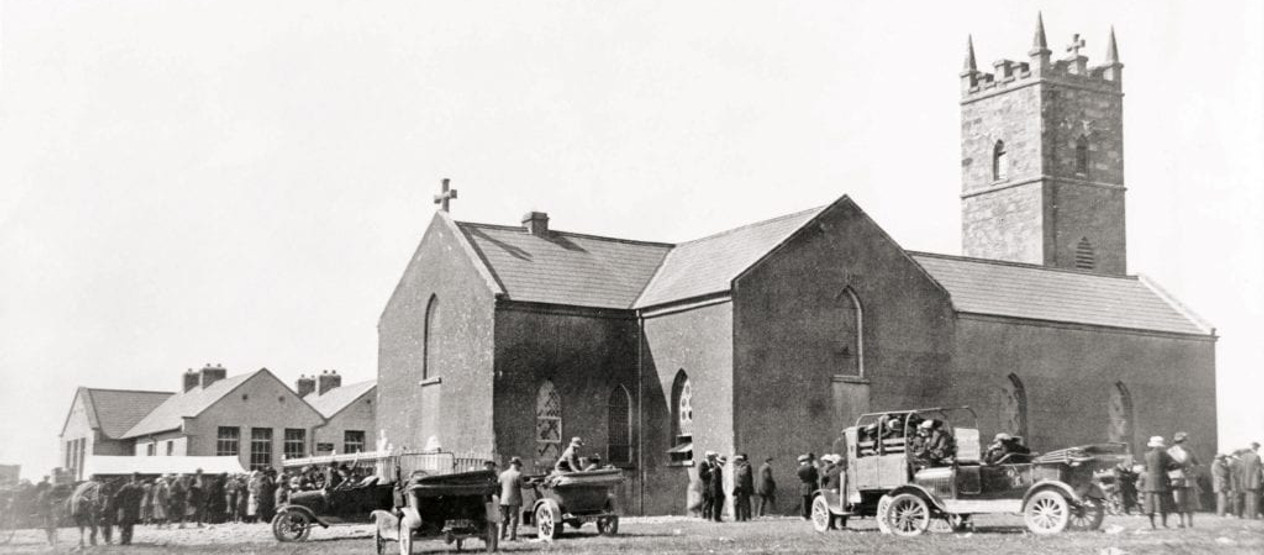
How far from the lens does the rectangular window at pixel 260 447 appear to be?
65.8m

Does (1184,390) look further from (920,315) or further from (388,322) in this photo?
(388,322)

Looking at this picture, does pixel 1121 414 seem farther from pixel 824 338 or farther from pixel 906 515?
pixel 906 515

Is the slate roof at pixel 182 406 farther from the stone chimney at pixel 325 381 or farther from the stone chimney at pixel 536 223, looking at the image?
the stone chimney at pixel 536 223

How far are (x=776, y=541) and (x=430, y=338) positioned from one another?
1855 cm

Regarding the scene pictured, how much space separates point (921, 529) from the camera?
81.1 feet

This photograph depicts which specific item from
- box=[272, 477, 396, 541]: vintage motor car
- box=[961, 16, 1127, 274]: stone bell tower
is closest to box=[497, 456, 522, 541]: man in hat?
box=[272, 477, 396, 541]: vintage motor car

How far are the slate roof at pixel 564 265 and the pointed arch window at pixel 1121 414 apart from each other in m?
14.2

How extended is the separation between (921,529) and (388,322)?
71.1ft

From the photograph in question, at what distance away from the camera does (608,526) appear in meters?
27.3

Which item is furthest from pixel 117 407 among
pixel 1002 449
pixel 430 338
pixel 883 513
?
pixel 1002 449

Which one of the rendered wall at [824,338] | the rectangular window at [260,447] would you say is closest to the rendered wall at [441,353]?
the rendered wall at [824,338]

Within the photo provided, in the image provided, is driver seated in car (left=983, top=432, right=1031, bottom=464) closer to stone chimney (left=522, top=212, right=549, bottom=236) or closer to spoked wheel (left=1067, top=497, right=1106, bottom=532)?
spoked wheel (left=1067, top=497, right=1106, bottom=532)

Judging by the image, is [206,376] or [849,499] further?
[206,376]

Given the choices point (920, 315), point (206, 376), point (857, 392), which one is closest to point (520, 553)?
point (857, 392)
